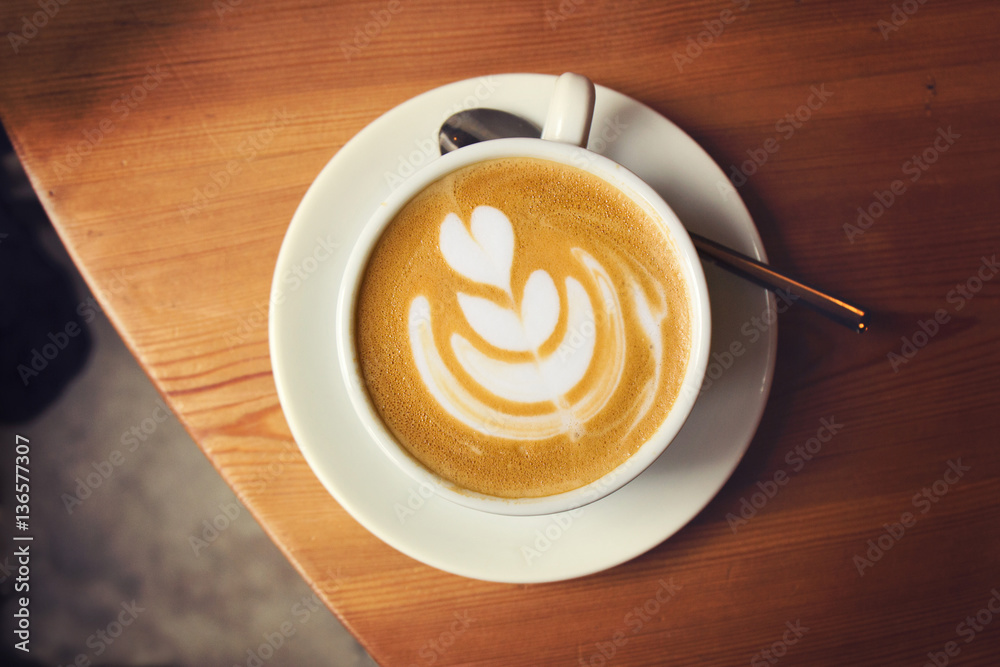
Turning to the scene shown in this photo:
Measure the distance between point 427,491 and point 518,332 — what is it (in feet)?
1.06

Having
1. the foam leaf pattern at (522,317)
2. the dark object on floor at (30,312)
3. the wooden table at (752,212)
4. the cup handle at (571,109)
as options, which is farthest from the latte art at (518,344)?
the dark object on floor at (30,312)

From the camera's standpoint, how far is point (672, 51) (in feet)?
4.03

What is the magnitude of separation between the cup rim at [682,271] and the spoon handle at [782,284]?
0.13 metres

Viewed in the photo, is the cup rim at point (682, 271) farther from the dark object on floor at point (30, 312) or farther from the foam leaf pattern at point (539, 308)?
the dark object on floor at point (30, 312)

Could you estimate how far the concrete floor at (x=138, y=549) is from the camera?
2.08 meters

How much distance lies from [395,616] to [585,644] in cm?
36

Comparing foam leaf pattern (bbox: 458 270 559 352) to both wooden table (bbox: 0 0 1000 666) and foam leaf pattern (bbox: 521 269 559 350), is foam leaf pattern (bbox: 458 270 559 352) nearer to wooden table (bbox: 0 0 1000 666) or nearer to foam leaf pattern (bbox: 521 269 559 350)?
foam leaf pattern (bbox: 521 269 559 350)

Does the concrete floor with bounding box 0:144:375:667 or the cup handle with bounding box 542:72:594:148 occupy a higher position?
the cup handle with bounding box 542:72:594:148

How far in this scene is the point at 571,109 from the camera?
3.17 ft

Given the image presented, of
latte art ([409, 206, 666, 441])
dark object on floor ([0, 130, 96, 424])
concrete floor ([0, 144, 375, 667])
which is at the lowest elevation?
concrete floor ([0, 144, 375, 667])

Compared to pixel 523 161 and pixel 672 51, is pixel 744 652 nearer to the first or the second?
pixel 523 161

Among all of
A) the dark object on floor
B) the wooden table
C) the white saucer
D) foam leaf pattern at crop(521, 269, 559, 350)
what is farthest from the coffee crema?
the dark object on floor

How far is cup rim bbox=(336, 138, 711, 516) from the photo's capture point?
3.14 ft

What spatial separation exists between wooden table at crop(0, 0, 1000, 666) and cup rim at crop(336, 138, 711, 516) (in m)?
0.28
